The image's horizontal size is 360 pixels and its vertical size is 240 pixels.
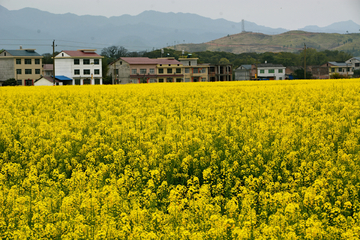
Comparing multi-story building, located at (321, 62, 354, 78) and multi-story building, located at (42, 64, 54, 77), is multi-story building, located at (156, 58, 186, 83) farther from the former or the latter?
multi-story building, located at (321, 62, 354, 78)

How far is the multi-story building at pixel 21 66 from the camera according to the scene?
10000cm

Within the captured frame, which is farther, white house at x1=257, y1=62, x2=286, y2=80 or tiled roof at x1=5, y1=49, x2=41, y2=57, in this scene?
white house at x1=257, y1=62, x2=286, y2=80

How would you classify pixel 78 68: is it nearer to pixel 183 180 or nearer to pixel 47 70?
pixel 47 70

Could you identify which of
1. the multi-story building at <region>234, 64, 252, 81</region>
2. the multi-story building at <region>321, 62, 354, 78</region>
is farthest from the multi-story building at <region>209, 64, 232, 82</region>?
the multi-story building at <region>321, 62, 354, 78</region>

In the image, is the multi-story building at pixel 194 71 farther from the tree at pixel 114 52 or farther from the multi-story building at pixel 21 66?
the tree at pixel 114 52

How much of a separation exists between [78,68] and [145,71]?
17.8 m

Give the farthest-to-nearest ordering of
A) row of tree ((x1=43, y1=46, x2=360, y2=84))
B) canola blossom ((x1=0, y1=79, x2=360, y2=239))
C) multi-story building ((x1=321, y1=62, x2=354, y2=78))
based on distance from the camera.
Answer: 1. row of tree ((x1=43, y1=46, x2=360, y2=84))
2. multi-story building ((x1=321, y1=62, x2=354, y2=78))
3. canola blossom ((x1=0, y1=79, x2=360, y2=239))

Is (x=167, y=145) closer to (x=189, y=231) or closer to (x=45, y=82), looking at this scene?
(x=189, y=231)

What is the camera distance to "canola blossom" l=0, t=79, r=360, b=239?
5.25 m

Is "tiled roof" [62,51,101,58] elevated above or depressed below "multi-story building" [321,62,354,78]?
above

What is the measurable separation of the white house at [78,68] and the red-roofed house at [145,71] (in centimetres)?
502

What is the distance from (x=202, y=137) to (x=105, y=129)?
322 centimetres

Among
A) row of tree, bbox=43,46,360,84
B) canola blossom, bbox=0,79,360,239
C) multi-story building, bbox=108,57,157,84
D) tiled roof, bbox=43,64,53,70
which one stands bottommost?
canola blossom, bbox=0,79,360,239

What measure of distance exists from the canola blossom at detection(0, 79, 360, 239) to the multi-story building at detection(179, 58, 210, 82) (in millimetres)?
98183
